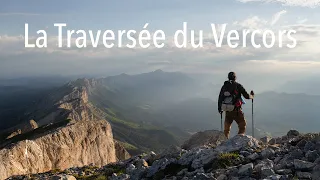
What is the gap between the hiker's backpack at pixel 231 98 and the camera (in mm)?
19281

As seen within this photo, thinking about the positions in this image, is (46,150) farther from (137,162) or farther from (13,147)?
(137,162)

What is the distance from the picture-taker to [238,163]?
45.0 ft

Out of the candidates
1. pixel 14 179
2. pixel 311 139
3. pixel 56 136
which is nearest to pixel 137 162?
pixel 14 179

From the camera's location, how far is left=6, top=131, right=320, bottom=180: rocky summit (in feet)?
37.9

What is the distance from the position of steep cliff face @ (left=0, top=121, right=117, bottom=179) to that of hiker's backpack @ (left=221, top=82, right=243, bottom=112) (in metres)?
25.0

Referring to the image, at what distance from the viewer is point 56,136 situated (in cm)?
6222

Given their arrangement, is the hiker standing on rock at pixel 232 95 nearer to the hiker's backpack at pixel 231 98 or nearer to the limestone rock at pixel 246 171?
the hiker's backpack at pixel 231 98

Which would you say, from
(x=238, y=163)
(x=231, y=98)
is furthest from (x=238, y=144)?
(x=231, y=98)

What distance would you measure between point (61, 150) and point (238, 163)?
2011 inches

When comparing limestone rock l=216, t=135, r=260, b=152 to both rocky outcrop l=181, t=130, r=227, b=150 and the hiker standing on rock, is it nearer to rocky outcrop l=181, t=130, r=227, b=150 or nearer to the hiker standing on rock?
the hiker standing on rock

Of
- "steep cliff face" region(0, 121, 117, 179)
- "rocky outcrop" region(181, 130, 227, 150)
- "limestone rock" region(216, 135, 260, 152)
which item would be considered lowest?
"steep cliff face" region(0, 121, 117, 179)

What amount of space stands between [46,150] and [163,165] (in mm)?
43732

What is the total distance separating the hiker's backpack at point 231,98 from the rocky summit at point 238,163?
3274mm

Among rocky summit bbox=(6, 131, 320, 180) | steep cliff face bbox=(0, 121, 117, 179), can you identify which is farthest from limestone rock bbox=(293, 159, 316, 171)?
steep cliff face bbox=(0, 121, 117, 179)
